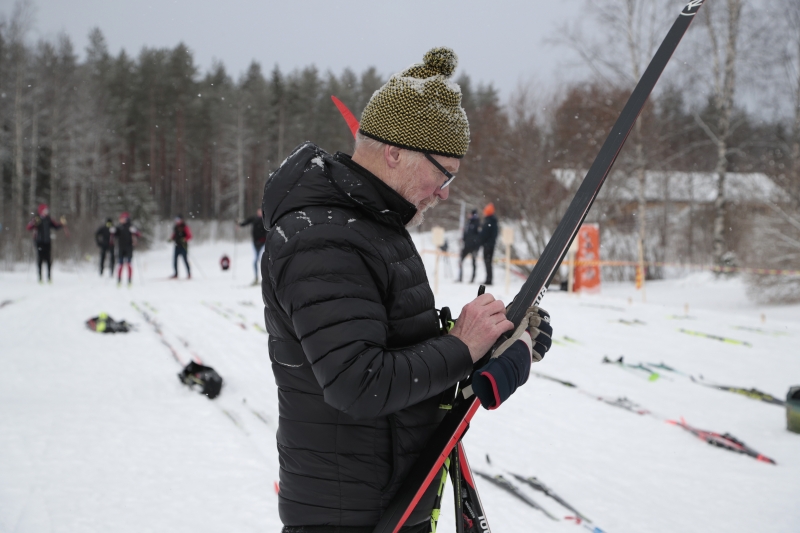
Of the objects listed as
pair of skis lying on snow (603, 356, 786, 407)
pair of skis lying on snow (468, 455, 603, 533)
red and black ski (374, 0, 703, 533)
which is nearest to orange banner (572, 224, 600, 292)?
pair of skis lying on snow (603, 356, 786, 407)

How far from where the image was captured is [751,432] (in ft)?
14.2

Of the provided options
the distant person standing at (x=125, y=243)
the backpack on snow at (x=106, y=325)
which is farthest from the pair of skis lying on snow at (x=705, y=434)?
the distant person standing at (x=125, y=243)

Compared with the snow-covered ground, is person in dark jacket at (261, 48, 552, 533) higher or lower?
higher

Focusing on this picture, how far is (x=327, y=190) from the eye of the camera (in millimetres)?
1240

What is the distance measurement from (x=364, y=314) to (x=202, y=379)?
434cm

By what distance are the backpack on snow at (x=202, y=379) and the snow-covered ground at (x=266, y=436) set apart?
0.11 metres

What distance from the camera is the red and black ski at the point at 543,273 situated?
50.3 inches

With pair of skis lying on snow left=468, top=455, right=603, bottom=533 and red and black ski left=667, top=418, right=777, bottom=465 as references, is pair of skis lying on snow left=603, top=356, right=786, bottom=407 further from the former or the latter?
pair of skis lying on snow left=468, top=455, right=603, bottom=533

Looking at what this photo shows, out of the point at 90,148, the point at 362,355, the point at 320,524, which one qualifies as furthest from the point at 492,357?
the point at 90,148

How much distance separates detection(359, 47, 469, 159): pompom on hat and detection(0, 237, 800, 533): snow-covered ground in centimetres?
234

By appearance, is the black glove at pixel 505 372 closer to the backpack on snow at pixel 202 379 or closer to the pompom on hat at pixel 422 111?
the pompom on hat at pixel 422 111

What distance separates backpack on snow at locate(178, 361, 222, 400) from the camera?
16.2 ft

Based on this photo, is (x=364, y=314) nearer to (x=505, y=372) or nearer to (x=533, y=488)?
(x=505, y=372)

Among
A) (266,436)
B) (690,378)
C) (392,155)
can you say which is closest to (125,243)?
(266,436)
